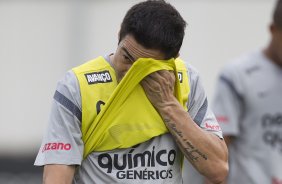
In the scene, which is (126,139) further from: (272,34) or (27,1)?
(27,1)

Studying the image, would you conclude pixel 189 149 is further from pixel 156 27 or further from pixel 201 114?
pixel 156 27

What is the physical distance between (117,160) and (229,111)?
7.40 ft

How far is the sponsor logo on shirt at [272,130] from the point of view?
7438mm

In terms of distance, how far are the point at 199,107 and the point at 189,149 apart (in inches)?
9.7

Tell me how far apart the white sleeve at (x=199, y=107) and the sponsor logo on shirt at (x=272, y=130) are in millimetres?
1913

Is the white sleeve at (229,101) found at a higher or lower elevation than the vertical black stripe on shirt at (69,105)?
lower

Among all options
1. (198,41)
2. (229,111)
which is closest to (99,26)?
(198,41)

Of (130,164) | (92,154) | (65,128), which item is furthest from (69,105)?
(130,164)

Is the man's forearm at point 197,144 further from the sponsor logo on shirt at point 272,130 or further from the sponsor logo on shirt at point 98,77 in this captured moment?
the sponsor logo on shirt at point 272,130

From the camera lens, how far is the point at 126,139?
212 inches

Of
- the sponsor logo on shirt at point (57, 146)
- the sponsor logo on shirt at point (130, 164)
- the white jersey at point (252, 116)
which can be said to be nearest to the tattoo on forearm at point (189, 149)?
the sponsor logo on shirt at point (130, 164)

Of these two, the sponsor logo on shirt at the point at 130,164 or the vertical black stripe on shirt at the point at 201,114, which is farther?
the vertical black stripe on shirt at the point at 201,114

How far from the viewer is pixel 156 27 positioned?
5250 mm

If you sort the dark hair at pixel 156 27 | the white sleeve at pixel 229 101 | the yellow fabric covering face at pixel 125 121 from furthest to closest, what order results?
the white sleeve at pixel 229 101, the yellow fabric covering face at pixel 125 121, the dark hair at pixel 156 27
